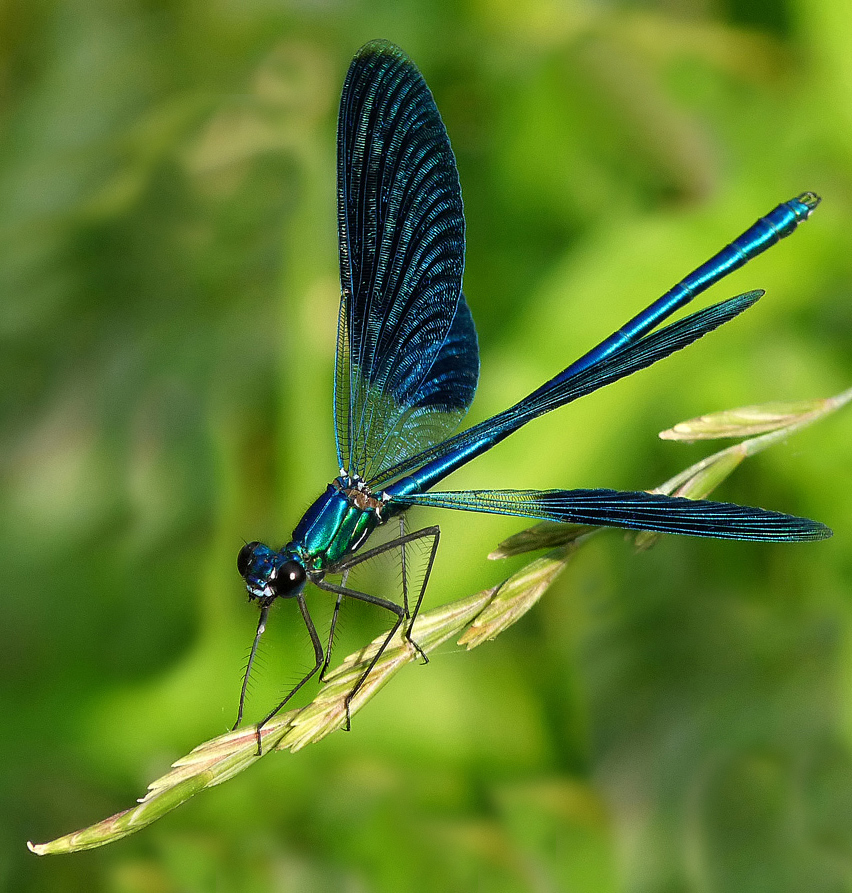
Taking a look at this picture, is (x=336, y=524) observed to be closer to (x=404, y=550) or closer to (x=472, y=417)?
(x=404, y=550)

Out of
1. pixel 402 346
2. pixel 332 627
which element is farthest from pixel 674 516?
pixel 402 346

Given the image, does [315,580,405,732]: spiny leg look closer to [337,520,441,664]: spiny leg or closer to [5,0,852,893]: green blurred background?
[337,520,441,664]: spiny leg

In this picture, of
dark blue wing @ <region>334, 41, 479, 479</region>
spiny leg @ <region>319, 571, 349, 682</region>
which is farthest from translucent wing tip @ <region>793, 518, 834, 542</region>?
dark blue wing @ <region>334, 41, 479, 479</region>

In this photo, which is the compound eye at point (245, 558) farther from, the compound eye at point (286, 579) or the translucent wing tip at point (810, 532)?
the translucent wing tip at point (810, 532)

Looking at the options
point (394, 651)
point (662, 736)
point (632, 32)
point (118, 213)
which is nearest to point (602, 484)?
point (662, 736)

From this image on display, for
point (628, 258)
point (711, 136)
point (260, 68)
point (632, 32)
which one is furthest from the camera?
point (260, 68)

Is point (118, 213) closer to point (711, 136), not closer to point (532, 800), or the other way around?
point (711, 136)
